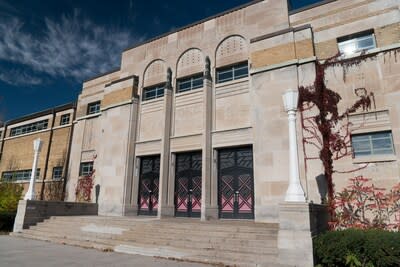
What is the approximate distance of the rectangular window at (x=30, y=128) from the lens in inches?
987

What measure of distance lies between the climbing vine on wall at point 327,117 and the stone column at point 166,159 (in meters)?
7.28

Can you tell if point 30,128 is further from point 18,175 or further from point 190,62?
point 190,62

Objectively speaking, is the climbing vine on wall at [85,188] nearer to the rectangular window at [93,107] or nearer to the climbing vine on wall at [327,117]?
the rectangular window at [93,107]

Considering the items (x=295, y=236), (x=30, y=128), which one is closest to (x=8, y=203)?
(x=30, y=128)

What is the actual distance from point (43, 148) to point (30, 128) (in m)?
4.73

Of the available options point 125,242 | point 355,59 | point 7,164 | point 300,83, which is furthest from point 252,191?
point 7,164

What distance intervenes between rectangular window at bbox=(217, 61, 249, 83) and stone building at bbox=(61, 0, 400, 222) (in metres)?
0.06

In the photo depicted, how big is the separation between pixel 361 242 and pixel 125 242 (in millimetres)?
7067

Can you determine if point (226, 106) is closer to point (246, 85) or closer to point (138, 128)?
point (246, 85)

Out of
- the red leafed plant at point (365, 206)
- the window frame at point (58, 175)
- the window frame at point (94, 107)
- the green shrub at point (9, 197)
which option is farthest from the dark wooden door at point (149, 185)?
the red leafed plant at point (365, 206)

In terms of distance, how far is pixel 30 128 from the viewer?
87.1 ft

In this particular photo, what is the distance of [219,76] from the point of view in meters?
15.2

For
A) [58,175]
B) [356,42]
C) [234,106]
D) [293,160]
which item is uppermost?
[356,42]

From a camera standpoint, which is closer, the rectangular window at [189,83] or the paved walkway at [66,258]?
Result: the paved walkway at [66,258]
